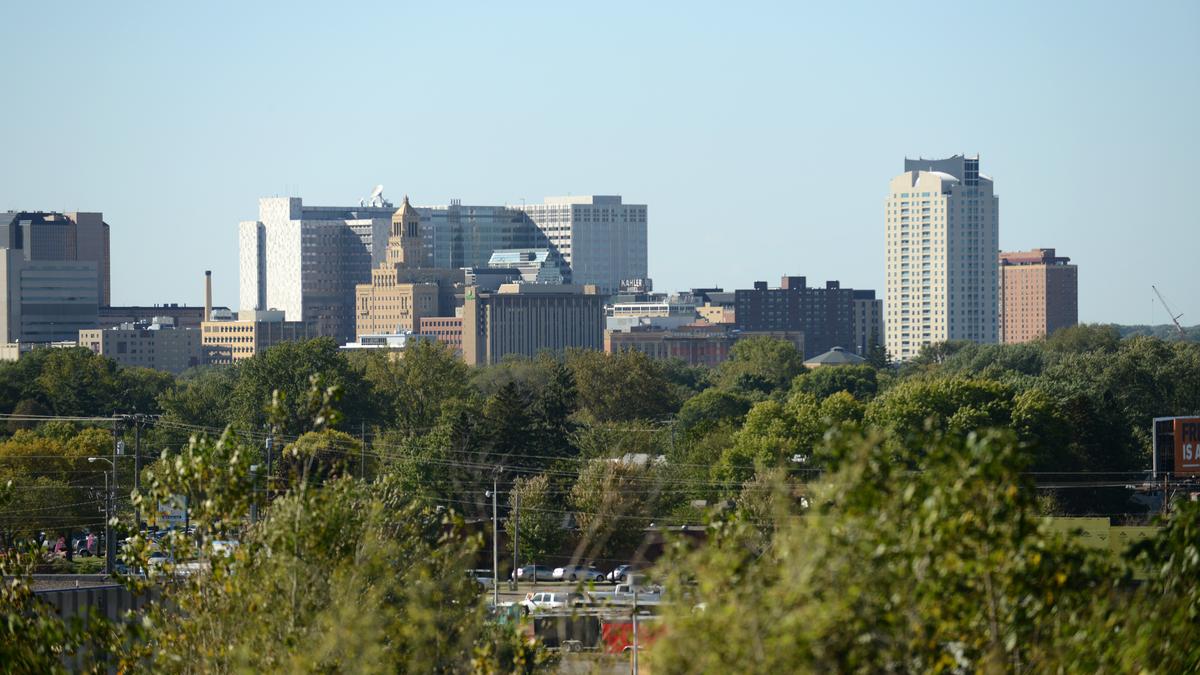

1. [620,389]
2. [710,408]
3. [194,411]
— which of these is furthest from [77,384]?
[710,408]

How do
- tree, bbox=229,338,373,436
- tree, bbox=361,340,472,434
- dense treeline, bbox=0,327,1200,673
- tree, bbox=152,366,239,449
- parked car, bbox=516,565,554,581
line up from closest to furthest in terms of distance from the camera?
dense treeline, bbox=0,327,1200,673 < parked car, bbox=516,565,554,581 < tree, bbox=152,366,239,449 < tree, bbox=229,338,373,436 < tree, bbox=361,340,472,434

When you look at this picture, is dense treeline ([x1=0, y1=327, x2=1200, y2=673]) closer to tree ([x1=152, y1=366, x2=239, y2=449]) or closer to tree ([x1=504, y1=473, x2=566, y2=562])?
tree ([x1=504, y1=473, x2=566, y2=562])

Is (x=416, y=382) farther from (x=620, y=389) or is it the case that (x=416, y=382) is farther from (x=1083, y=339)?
(x=1083, y=339)

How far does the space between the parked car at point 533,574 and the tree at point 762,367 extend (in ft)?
262

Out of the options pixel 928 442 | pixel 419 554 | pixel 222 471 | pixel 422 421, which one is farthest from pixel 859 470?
pixel 422 421

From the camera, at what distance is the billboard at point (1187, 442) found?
6388 centimetres

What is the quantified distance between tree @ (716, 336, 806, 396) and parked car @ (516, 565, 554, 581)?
262 ft

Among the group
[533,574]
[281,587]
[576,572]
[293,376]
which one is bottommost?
[533,574]

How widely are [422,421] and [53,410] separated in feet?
73.1

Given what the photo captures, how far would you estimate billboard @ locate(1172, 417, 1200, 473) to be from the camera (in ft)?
210

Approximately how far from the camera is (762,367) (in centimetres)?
15938

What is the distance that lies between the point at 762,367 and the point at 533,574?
98777mm

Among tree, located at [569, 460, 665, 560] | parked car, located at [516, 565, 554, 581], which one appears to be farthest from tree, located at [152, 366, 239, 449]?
parked car, located at [516, 565, 554, 581]

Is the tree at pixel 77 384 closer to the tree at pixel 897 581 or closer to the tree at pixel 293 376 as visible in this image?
the tree at pixel 293 376
